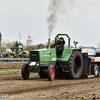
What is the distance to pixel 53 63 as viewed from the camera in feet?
31.9

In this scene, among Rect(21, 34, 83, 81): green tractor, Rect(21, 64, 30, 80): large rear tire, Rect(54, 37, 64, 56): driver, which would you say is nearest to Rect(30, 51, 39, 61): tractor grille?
Rect(21, 34, 83, 81): green tractor

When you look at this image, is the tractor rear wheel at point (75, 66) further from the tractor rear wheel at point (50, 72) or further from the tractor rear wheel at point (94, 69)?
the tractor rear wheel at point (94, 69)

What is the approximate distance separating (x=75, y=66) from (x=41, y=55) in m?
2.27

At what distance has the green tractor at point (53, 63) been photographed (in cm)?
920

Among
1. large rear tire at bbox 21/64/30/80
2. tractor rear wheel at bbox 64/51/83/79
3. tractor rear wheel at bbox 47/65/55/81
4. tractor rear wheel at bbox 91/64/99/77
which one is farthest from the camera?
tractor rear wheel at bbox 91/64/99/77

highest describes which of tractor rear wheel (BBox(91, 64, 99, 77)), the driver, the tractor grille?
the driver

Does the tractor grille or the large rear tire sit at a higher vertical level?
the tractor grille

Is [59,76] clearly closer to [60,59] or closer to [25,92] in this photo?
[60,59]

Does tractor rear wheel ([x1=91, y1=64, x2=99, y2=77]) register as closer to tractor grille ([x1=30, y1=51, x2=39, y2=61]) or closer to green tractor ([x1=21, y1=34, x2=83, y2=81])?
green tractor ([x1=21, y1=34, x2=83, y2=81])

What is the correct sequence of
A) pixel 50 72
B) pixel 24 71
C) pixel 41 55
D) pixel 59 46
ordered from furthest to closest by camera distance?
pixel 59 46, pixel 24 71, pixel 41 55, pixel 50 72

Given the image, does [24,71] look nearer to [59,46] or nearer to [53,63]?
[53,63]

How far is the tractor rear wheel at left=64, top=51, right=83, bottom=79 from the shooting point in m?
9.89

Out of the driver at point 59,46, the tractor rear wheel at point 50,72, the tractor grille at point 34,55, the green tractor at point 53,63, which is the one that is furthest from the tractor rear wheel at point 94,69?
the tractor grille at point 34,55

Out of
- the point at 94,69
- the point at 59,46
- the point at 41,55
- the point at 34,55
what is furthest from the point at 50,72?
the point at 94,69
